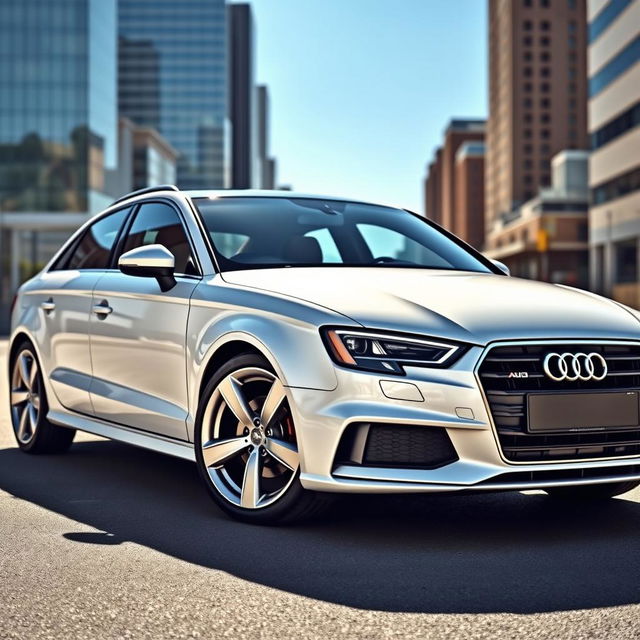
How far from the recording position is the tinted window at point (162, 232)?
597cm

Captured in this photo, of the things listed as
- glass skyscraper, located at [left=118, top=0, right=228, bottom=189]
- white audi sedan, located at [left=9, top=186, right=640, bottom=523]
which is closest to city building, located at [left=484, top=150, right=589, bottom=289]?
glass skyscraper, located at [left=118, top=0, right=228, bottom=189]

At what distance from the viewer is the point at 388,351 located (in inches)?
177

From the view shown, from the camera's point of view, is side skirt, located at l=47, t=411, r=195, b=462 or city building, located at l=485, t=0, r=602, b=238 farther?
city building, located at l=485, t=0, r=602, b=238

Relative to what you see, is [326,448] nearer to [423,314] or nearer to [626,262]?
[423,314]

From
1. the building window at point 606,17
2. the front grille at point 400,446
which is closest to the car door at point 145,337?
the front grille at point 400,446

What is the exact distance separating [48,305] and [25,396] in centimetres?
73

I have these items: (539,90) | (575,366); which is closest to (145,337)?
(575,366)

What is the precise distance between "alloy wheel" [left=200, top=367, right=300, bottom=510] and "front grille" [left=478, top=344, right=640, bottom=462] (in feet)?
2.83

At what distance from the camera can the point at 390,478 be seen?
4465mm

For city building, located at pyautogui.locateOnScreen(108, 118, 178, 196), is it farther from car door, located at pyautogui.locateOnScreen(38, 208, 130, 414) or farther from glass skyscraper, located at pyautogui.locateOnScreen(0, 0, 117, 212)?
car door, located at pyautogui.locateOnScreen(38, 208, 130, 414)

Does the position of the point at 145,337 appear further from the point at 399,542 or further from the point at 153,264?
the point at 399,542

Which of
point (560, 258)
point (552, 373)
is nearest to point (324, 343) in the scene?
point (552, 373)

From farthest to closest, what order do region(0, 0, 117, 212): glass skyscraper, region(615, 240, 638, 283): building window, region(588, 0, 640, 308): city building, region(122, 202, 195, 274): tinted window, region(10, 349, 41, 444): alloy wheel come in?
1. region(0, 0, 117, 212): glass skyscraper
2. region(615, 240, 638, 283): building window
3. region(588, 0, 640, 308): city building
4. region(10, 349, 41, 444): alloy wheel
5. region(122, 202, 195, 274): tinted window

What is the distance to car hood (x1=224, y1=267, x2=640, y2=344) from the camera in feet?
15.0
